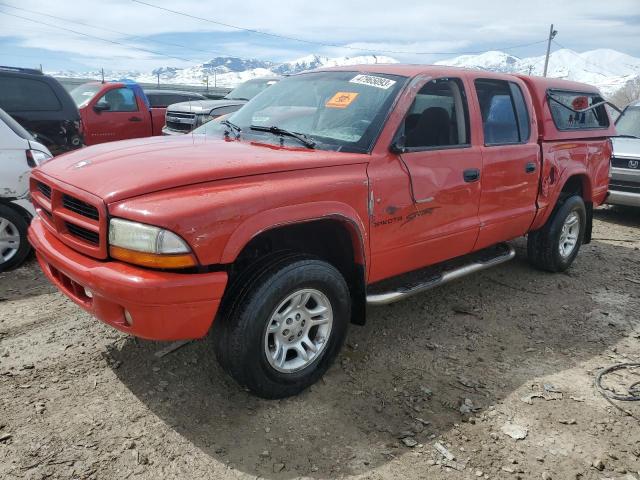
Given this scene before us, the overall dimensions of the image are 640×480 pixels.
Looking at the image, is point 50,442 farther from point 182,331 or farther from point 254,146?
point 254,146

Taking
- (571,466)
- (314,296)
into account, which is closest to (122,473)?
(314,296)

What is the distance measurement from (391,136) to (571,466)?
203cm

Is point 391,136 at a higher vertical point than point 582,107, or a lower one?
lower

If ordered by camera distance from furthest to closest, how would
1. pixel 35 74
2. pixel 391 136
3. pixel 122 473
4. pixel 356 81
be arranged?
pixel 35 74, pixel 356 81, pixel 391 136, pixel 122 473

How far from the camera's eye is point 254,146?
318cm

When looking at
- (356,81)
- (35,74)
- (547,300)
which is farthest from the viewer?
(35,74)

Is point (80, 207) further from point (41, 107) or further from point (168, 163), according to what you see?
point (41, 107)

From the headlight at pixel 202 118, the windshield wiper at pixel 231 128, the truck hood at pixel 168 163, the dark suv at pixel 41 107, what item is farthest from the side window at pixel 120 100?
the truck hood at pixel 168 163

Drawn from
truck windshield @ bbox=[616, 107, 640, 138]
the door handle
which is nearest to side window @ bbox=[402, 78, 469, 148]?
the door handle

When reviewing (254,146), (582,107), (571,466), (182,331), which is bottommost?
(571,466)

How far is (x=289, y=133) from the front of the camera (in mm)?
3324

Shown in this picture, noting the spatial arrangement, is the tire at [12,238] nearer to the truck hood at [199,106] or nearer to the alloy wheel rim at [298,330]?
the alloy wheel rim at [298,330]

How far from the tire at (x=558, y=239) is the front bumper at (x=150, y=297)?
3755 mm

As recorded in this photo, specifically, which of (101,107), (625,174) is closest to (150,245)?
(625,174)
